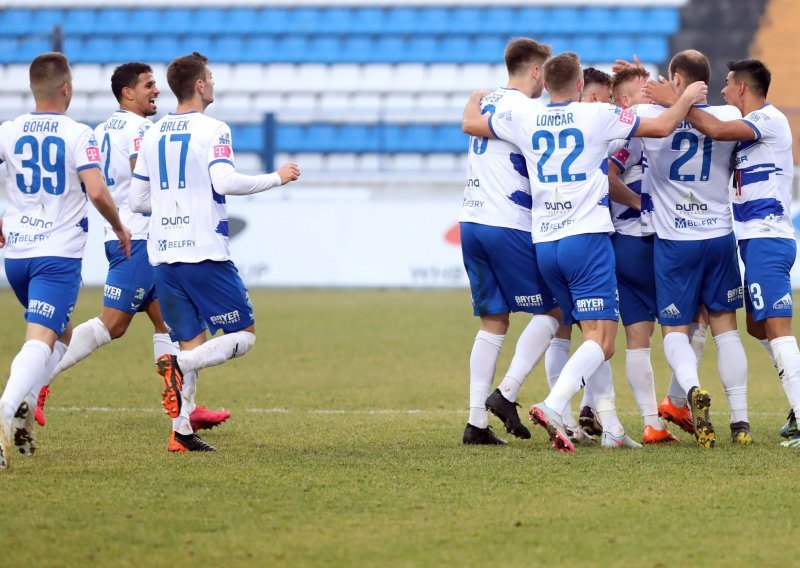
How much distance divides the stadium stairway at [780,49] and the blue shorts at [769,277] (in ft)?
71.2

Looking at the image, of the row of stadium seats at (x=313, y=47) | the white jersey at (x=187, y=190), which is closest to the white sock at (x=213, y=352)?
the white jersey at (x=187, y=190)

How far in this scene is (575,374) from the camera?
6305mm

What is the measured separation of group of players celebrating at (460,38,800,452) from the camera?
21.1 ft

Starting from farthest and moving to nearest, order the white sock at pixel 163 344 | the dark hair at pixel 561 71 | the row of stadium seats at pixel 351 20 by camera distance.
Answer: the row of stadium seats at pixel 351 20
the white sock at pixel 163 344
the dark hair at pixel 561 71

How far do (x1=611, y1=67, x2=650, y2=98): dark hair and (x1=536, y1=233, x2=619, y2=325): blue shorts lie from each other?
1.31 meters

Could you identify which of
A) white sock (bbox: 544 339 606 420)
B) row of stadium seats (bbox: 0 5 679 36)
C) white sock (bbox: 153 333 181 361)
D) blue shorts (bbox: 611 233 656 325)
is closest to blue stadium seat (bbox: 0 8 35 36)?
row of stadium seats (bbox: 0 5 679 36)

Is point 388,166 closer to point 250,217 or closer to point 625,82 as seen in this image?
point 250,217

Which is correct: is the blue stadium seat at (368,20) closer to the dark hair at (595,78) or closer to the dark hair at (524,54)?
the dark hair at (595,78)

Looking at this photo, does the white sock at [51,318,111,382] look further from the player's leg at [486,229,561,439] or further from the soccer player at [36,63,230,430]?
the player's leg at [486,229,561,439]

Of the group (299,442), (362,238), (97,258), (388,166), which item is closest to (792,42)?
(388,166)

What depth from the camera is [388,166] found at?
23297 millimetres

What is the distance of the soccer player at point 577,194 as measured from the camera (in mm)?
6387

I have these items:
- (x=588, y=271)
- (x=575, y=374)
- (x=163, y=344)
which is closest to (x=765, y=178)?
(x=588, y=271)

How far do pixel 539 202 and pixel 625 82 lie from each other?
1250 millimetres
